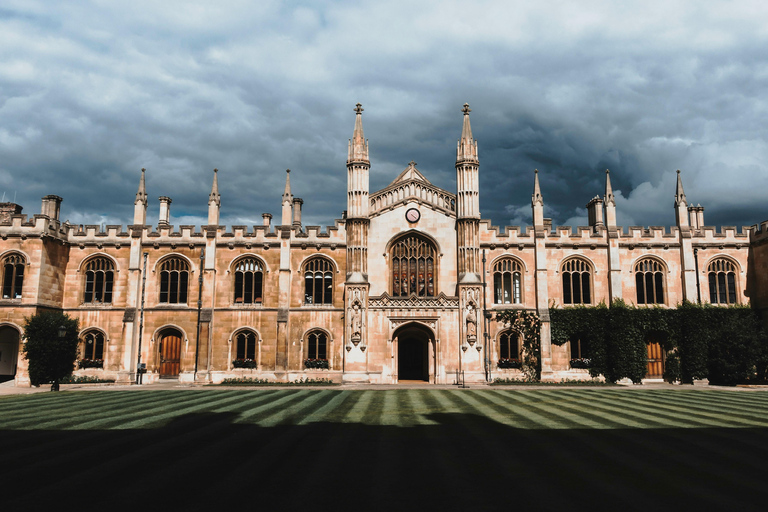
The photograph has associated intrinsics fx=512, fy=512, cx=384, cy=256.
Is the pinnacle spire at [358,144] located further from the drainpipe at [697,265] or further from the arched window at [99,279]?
the drainpipe at [697,265]

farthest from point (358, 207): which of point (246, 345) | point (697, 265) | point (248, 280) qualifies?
point (697, 265)

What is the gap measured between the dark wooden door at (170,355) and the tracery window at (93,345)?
405 centimetres

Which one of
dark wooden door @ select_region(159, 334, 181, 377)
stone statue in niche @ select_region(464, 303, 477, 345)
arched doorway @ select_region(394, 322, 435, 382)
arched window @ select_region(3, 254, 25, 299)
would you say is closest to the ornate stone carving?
stone statue in niche @ select_region(464, 303, 477, 345)

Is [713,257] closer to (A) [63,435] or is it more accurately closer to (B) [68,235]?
(A) [63,435]

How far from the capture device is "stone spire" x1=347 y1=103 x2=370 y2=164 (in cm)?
3503

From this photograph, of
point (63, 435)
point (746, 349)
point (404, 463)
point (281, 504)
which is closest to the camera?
point (281, 504)

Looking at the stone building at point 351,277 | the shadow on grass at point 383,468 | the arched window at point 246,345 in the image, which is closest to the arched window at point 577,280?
the stone building at point 351,277

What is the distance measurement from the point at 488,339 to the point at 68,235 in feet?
97.3

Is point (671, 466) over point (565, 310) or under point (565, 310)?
under

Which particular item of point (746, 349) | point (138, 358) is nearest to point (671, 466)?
point (746, 349)

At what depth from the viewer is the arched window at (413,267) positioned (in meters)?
34.6

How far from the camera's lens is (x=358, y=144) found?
35250 mm

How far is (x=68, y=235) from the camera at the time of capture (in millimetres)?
35500

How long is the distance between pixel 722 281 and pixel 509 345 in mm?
15593
